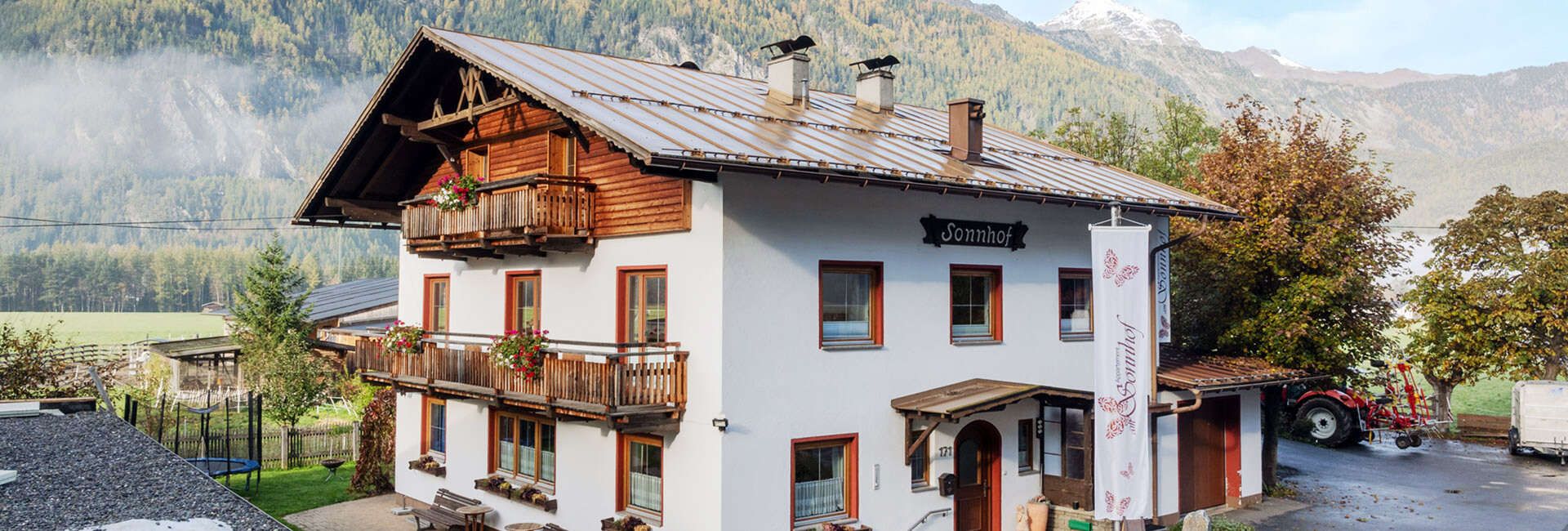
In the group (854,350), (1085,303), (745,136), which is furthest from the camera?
(1085,303)

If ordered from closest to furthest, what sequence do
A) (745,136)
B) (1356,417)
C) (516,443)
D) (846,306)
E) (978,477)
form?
1. (745,136)
2. (846,306)
3. (978,477)
4. (516,443)
5. (1356,417)

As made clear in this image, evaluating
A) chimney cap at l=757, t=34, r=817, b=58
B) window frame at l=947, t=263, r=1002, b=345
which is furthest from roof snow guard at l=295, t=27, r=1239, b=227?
window frame at l=947, t=263, r=1002, b=345

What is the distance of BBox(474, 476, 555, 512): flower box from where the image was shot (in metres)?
17.0

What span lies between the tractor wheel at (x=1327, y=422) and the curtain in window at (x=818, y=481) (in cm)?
2051

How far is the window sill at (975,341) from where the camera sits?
16547mm

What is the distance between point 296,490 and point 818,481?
13.8 metres

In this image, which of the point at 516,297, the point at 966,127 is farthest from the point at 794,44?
the point at 516,297

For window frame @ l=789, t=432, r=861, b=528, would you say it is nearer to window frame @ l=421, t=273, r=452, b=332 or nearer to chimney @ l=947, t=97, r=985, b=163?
Answer: chimney @ l=947, t=97, r=985, b=163

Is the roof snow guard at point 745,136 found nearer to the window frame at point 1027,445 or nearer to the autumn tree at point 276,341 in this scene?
the window frame at point 1027,445

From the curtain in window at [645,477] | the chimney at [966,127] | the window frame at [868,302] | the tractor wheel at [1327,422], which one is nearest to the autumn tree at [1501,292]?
the tractor wheel at [1327,422]

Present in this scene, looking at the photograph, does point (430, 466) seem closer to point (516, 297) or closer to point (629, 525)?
point (516, 297)

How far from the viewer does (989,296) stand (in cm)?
1727

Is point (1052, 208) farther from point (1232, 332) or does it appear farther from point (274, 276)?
point (274, 276)

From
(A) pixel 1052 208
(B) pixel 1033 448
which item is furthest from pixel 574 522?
(A) pixel 1052 208
